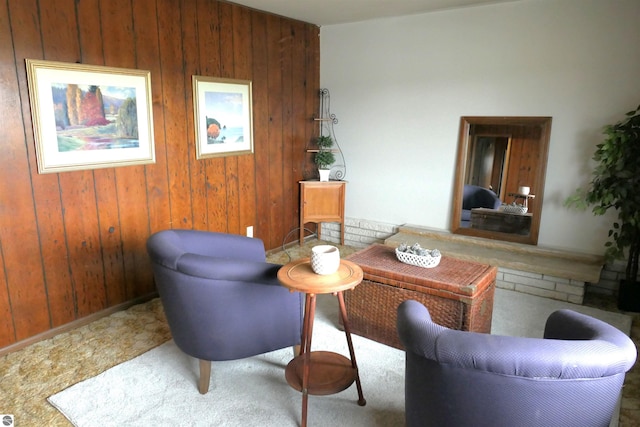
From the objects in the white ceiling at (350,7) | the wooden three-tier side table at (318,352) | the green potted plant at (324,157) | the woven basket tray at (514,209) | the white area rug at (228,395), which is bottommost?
the white area rug at (228,395)

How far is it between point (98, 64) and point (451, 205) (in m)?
3.12

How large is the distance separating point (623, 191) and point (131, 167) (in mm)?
3433

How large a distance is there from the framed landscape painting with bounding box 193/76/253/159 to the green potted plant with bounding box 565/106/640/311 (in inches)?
111

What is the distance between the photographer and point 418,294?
2510 millimetres

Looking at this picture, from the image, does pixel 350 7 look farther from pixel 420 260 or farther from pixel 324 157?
pixel 420 260

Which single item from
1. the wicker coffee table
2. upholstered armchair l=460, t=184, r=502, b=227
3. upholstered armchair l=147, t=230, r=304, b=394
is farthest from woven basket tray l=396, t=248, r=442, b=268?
upholstered armchair l=460, t=184, r=502, b=227

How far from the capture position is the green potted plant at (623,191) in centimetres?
302

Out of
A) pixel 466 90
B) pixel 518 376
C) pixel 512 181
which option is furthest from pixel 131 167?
pixel 512 181

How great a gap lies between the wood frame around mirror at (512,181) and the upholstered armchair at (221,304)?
2.34m

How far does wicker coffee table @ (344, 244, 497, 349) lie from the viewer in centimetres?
240

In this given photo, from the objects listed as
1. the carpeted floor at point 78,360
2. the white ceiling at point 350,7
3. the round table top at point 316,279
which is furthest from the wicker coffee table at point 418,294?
the white ceiling at point 350,7

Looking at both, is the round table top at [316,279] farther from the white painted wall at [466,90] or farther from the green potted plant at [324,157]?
the green potted plant at [324,157]

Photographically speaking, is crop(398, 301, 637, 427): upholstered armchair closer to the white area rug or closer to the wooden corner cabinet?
the white area rug

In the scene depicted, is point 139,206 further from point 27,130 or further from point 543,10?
point 543,10
